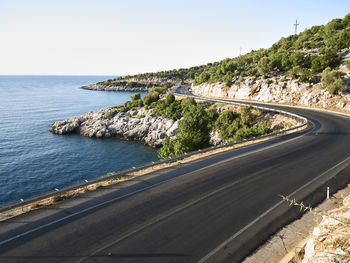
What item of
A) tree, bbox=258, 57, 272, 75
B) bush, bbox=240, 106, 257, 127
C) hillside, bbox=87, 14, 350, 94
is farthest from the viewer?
tree, bbox=258, 57, 272, 75

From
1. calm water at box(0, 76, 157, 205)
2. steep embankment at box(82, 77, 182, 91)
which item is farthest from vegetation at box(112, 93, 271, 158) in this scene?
steep embankment at box(82, 77, 182, 91)

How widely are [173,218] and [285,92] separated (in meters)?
48.6

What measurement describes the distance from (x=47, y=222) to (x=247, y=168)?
11.8 m

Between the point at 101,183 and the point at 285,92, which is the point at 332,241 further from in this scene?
the point at 285,92

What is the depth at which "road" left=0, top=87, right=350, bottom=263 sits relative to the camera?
296 inches

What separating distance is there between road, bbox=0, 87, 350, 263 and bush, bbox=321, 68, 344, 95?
1195 inches

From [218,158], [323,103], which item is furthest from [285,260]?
[323,103]

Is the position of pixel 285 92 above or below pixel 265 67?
below

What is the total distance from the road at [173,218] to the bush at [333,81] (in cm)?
3035

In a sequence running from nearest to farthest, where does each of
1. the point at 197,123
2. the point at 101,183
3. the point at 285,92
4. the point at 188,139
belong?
the point at 101,183 < the point at 188,139 < the point at 197,123 < the point at 285,92

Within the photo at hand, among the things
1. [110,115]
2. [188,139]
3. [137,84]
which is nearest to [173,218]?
[188,139]

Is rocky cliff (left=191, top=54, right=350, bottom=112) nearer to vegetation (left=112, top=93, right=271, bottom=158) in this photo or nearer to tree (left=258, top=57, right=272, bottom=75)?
tree (left=258, top=57, right=272, bottom=75)

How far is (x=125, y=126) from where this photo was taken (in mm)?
53625

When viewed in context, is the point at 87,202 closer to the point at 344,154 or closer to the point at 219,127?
the point at 344,154
